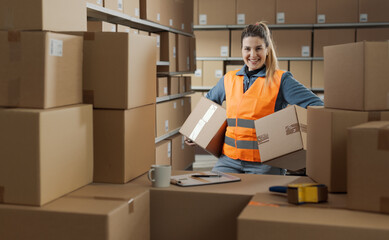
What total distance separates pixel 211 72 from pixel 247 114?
3304mm

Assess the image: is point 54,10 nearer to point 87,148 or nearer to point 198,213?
point 87,148

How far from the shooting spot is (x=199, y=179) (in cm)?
177

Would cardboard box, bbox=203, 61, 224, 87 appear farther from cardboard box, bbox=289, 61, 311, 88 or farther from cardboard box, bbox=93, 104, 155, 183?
cardboard box, bbox=93, 104, 155, 183

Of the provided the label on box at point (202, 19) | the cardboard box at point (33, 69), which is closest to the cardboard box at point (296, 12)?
the label on box at point (202, 19)

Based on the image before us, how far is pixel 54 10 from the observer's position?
1769mm

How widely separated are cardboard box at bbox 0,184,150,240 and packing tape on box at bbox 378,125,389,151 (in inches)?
28.9

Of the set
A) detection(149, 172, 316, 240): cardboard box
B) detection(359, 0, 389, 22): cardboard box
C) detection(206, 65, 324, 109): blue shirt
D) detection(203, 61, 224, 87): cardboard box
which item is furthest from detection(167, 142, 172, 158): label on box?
detection(359, 0, 389, 22): cardboard box

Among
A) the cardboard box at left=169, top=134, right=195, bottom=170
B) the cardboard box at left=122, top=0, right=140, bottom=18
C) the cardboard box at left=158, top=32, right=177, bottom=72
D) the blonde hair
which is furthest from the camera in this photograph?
the cardboard box at left=169, top=134, right=195, bottom=170

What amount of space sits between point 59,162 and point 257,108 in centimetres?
152

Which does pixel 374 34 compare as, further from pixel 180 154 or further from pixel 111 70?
pixel 111 70

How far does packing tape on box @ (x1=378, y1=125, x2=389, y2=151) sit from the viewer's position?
4.35ft

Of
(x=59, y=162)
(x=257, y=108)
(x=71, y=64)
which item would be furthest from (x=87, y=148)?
(x=257, y=108)

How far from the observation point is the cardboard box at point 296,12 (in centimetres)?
580

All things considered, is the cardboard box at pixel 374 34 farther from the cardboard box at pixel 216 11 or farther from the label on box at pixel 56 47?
the label on box at pixel 56 47
